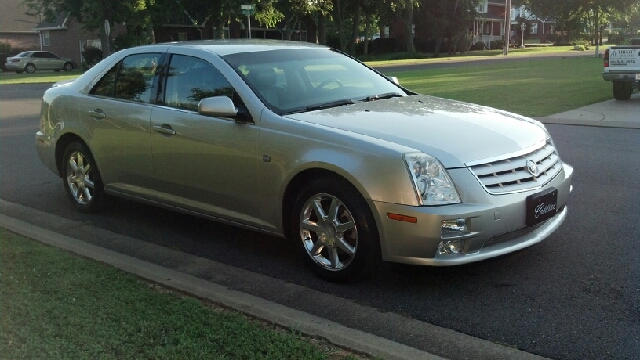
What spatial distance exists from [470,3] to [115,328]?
206ft

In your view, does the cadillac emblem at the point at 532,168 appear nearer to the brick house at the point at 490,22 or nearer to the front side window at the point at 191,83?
the front side window at the point at 191,83

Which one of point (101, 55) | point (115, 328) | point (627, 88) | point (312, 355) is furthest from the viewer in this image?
point (101, 55)

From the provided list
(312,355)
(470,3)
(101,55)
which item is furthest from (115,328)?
(470,3)

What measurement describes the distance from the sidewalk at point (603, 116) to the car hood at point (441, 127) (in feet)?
25.4

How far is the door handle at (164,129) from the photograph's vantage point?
19.1 ft

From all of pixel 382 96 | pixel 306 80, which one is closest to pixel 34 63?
pixel 306 80

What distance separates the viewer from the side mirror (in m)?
5.23

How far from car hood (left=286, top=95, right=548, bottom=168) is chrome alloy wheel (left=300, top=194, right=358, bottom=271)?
0.55 meters

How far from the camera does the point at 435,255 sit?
4484mm

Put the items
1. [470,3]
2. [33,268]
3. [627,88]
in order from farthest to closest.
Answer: [470,3] → [627,88] → [33,268]

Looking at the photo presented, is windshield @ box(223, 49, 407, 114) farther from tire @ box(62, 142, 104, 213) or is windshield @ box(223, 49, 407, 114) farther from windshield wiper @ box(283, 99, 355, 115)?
tire @ box(62, 142, 104, 213)

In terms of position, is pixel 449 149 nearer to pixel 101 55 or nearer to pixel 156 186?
pixel 156 186

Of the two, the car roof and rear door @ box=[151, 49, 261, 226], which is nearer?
rear door @ box=[151, 49, 261, 226]

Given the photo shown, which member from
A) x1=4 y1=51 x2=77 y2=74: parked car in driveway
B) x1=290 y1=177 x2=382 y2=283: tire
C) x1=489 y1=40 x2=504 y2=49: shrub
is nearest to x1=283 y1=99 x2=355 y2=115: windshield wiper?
x1=290 y1=177 x2=382 y2=283: tire
